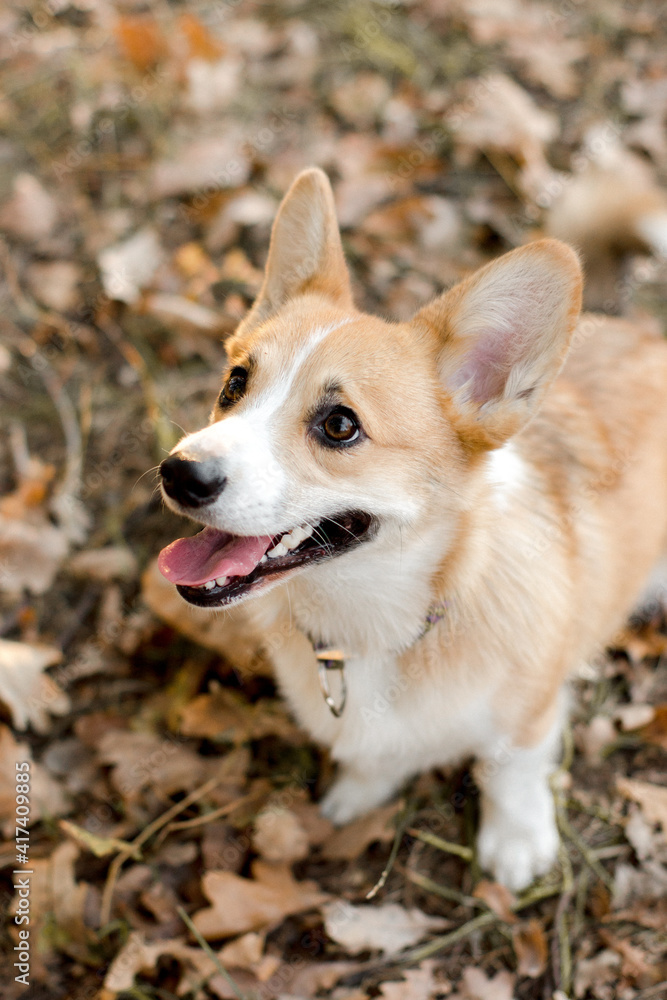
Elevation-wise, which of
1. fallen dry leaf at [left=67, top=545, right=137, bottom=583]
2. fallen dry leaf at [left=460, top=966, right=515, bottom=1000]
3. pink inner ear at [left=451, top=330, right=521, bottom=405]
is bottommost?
fallen dry leaf at [left=460, top=966, right=515, bottom=1000]

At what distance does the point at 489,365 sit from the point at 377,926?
1.85 metres

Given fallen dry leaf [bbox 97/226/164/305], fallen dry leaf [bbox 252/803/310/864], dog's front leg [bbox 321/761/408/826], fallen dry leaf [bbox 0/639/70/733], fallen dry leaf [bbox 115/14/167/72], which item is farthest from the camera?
fallen dry leaf [bbox 115/14/167/72]

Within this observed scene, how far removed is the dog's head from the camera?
5.65ft

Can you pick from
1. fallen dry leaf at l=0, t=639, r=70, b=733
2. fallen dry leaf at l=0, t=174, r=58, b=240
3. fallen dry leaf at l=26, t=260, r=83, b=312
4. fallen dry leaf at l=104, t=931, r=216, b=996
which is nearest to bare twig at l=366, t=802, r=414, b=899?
fallen dry leaf at l=104, t=931, r=216, b=996

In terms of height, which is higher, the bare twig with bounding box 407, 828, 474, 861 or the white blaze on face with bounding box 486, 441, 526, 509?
the white blaze on face with bounding box 486, 441, 526, 509

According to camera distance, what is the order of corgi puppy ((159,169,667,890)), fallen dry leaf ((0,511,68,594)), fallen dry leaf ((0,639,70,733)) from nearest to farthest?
corgi puppy ((159,169,667,890))
fallen dry leaf ((0,639,70,733))
fallen dry leaf ((0,511,68,594))

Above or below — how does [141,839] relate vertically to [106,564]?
below

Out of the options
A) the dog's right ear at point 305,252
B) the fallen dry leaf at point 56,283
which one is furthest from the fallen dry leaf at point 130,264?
the dog's right ear at point 305,252

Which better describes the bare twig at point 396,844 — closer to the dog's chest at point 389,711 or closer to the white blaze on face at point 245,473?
the dog's chest at point 389,711

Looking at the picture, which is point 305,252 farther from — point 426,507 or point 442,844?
point 442,844

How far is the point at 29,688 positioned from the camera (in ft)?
9.06

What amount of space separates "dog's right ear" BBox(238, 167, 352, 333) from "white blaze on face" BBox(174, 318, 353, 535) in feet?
2.10

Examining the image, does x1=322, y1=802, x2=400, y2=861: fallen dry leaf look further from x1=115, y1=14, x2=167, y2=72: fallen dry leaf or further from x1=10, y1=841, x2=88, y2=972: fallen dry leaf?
x1=115, y1=14, x2=167, y2=72: fallen dry leaf

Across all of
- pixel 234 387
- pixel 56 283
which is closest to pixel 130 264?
pixel 56 283
